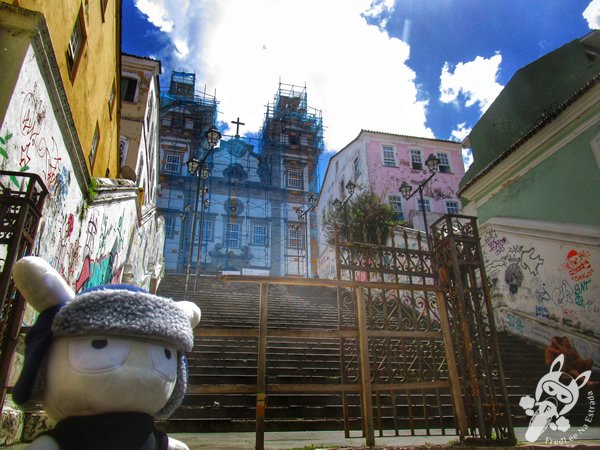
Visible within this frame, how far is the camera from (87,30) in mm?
7652

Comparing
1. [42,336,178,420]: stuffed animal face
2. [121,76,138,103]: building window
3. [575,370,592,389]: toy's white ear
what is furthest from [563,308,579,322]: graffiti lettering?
[121,76,138,103]: building window

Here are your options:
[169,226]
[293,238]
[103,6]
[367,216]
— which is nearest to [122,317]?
[103,6]

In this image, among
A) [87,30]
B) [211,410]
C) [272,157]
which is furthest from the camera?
[272,157]

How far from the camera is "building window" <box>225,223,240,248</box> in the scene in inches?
1447

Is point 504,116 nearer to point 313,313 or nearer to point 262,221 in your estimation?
point 313,313

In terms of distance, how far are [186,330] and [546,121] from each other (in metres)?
11.9

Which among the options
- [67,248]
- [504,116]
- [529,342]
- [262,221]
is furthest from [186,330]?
[262,221]

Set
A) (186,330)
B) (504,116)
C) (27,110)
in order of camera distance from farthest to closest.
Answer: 1. (504,116)
2. (27,110)
3. (186,330)

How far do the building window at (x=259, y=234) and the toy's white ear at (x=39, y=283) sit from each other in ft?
116

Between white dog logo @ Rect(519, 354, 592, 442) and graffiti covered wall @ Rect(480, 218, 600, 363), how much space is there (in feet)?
5.33

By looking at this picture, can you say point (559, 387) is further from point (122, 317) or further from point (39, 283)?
point (39, 283)

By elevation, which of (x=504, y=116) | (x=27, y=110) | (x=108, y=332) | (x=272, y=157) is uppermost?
(x=272, y=157)

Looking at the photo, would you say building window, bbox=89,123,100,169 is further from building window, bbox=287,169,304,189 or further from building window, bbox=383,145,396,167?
building window, bbox=287,169,304,189

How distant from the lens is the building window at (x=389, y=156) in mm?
28297
